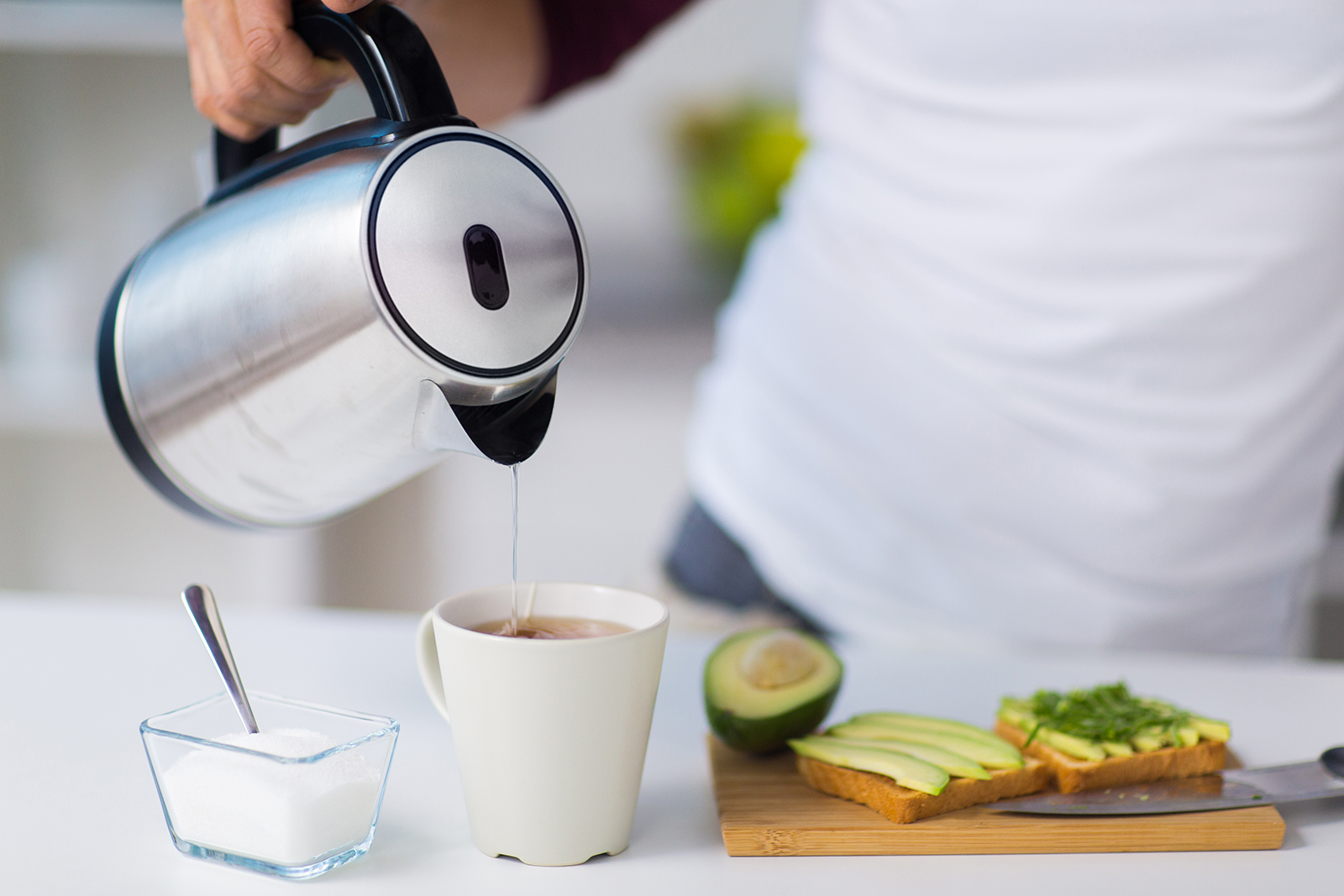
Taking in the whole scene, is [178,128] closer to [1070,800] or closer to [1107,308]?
[1107,308]

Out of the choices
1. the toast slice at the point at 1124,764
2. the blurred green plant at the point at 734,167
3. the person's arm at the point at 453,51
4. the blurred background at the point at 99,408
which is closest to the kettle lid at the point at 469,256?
the person's arm at the point at 453,51

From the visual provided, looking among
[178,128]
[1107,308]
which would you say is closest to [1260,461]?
[1107,308]

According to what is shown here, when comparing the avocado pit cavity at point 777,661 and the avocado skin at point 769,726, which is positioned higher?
the avocado pit cavity at point 777,661

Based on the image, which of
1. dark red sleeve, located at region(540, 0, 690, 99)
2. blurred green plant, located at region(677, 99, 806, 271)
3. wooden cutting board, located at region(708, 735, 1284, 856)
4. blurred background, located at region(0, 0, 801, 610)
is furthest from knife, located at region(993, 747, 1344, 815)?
blurred green plant, located at region(677, 99, 806, 271)

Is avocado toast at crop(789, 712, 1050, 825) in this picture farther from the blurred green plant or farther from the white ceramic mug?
the blurred green plant

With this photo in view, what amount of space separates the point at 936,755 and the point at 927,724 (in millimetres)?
46

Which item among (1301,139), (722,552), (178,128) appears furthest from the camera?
(178,128)

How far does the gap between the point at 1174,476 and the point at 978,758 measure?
1.47ft

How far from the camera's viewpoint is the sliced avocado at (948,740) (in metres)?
0.60

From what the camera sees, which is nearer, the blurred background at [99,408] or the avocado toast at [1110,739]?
the avocado toast at [1110,739]

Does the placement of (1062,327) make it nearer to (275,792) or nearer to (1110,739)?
(1110,739)

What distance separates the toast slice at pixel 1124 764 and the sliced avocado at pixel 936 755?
45mm

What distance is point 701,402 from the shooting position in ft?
4.05

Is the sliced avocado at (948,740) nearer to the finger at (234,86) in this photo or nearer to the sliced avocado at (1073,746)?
the sliced avocado at (1073,746)
